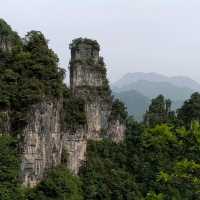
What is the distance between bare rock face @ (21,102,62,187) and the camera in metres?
22.1

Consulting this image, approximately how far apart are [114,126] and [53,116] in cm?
963

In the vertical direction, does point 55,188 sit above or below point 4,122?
below

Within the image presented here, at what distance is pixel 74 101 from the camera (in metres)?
27.0

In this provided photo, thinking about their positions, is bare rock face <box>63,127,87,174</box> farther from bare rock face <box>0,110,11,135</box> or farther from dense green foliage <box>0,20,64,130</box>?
bare rock face <box>0,110,11,135</box>

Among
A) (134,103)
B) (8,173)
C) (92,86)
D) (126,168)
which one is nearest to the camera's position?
(8,173)

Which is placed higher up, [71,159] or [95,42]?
[95,42]

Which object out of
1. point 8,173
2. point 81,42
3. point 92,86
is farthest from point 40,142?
point 81,42

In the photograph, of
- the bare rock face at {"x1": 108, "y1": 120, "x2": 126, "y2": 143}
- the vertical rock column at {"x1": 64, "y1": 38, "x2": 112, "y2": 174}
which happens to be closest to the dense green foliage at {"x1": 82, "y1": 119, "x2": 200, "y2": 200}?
the bare rock face at {"x1": 108, "y1": 120, "x2": 126, "y2": 143}

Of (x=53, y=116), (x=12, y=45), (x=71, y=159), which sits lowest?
(x=71, y=159)

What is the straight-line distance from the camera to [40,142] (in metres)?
22.7

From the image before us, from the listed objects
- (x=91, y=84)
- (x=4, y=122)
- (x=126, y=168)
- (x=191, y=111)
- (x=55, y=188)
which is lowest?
(x=55, y=188)

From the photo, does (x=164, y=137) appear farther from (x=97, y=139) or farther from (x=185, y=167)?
(x=97, y=139)

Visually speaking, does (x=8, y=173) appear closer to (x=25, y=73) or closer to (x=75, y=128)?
(x=25, y=73)

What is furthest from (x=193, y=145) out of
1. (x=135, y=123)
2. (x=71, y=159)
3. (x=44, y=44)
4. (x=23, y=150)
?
(x=135, y=123)
